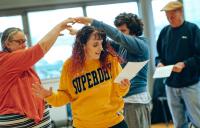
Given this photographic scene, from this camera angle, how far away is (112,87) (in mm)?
1912

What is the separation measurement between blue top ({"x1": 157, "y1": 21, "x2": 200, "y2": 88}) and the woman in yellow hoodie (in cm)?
113

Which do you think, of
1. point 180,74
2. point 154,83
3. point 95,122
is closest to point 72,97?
point 95,122

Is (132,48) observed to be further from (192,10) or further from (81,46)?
(192,10)

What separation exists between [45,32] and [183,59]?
2.95 meters

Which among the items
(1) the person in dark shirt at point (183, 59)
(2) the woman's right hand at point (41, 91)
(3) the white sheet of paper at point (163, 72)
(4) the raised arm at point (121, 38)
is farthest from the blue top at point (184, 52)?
(2) the woman's right hand at point (41, 91)

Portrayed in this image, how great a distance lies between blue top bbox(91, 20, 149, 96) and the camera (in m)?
1.97

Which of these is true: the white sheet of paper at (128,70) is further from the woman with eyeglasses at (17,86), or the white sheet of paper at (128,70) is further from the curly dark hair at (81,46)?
the woman with eyeglasses at (17,86)

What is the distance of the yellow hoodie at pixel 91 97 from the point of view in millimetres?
1807

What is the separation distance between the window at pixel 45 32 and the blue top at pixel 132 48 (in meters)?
3.11

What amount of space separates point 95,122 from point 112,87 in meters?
0.25

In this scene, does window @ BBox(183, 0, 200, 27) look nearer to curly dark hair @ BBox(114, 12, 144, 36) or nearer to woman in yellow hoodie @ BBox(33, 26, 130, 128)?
curly dark hair @ BBox(114, 12, 144, 36)

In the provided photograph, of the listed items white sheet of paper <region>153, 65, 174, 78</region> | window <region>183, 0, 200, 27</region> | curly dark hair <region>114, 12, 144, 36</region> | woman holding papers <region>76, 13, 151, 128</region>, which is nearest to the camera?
woman holding papers <region>76, 13, 151, 128</region>

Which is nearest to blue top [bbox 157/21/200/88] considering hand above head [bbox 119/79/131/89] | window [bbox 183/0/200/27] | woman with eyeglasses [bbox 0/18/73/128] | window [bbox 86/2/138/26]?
hand above head [bbox 119/79/131/89]

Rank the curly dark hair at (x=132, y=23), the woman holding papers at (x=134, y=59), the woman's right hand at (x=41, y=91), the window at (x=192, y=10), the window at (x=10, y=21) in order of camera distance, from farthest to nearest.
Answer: the window at (x=10, y=21) → the window at (x=192, y=10) → the curly dark hair at (x=132, y=23) → the woman holding papers at (x=134, y=59) → the woman's right hand at (x=41, y=91)
